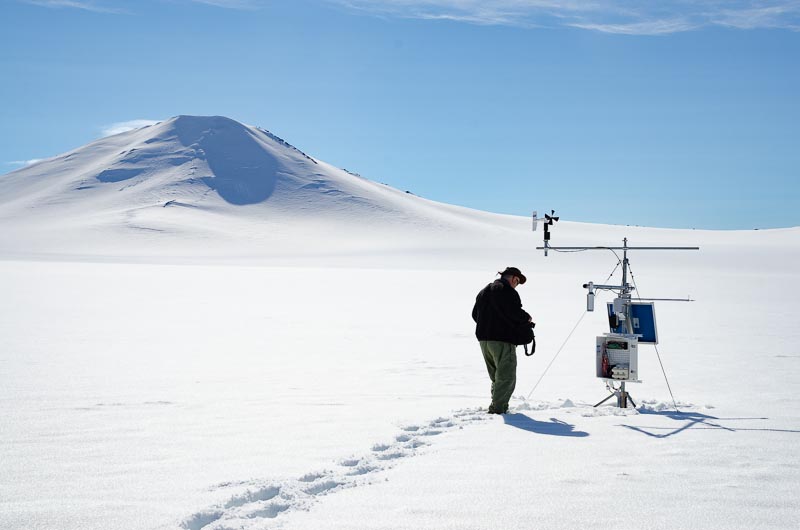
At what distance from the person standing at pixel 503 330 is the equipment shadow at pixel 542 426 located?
11.6 inches

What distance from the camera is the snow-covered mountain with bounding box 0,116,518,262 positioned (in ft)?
337

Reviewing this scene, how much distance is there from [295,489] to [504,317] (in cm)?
371

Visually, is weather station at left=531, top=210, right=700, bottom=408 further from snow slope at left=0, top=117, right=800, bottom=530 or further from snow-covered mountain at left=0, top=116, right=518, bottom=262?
snow-covered mountain at left=0, top=116, right=518, bottom=262

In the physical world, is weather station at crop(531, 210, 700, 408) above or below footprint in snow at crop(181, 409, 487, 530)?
above

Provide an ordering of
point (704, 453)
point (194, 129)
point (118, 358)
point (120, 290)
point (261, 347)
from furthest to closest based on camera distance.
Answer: point (194, 129), point (120, 290), point (261, 347), point (118, 358), point (704, 453)

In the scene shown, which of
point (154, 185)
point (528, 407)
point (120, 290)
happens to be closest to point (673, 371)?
point (528, 407)

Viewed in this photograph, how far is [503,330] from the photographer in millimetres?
8797

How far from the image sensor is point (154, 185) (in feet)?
479

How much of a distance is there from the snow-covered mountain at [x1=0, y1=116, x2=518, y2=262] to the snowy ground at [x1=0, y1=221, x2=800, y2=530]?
7776cm

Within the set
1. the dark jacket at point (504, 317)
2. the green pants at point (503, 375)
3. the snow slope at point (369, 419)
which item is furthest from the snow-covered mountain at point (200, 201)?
the green pants at point (503, 375)

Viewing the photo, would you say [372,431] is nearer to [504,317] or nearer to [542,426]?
[542,426]

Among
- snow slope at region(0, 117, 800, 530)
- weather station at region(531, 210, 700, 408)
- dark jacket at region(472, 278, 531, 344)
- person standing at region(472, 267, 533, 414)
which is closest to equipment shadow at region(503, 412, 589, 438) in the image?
snow slope at region(0, 117, 800, 530)

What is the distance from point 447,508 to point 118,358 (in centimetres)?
948

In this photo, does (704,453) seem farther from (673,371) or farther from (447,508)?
(673,371)
